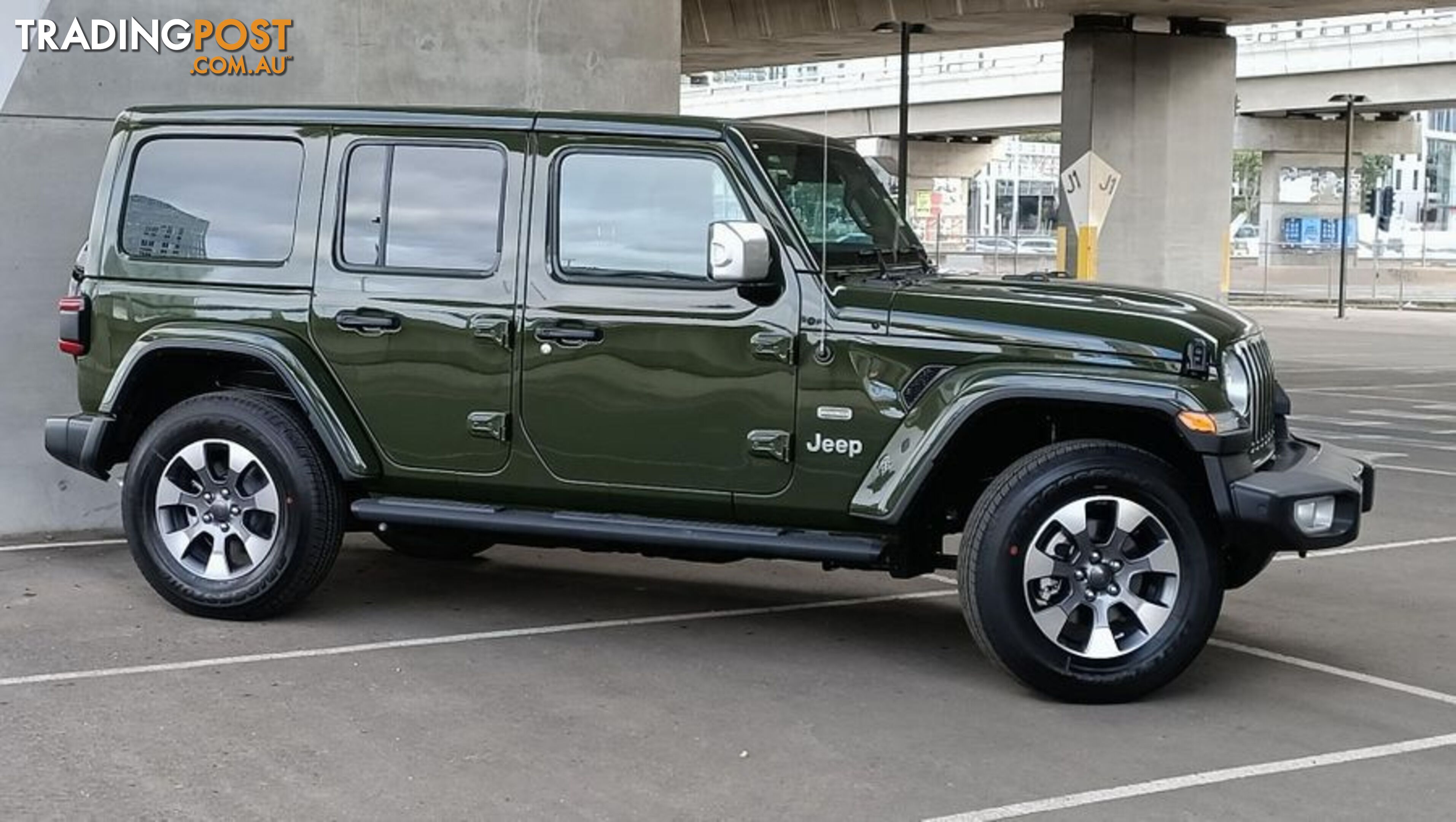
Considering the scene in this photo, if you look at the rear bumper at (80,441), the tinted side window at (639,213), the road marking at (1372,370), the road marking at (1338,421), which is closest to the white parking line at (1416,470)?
the road marking at (1338,421)

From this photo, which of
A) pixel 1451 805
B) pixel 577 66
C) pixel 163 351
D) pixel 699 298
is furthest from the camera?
pixel 577 66

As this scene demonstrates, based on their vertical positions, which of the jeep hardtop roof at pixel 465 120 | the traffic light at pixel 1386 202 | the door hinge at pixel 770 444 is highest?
the traffic light at pixel 1386 202

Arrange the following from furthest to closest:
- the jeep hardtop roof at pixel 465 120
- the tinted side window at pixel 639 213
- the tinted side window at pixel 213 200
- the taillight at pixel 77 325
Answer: the taillight at pixel 77 325 < the tinted side window at pixel 213 200 < the jeep hardtop roof at pixel 465 120 < the tinted side window at pixel 639 213

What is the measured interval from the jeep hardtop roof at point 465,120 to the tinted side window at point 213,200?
105 millimetres

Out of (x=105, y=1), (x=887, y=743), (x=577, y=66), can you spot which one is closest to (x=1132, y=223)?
(x=577, y=66)

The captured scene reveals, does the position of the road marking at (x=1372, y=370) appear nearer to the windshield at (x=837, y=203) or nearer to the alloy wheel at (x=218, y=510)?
the windshield at (x=837, y=203)

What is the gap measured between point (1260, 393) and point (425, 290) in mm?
3221

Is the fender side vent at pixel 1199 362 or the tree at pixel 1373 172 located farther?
the tree at pixel 1373 172

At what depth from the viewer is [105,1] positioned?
29.7ft

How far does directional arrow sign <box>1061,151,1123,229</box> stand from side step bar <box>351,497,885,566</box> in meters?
17.1

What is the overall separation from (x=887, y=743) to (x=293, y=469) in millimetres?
2742

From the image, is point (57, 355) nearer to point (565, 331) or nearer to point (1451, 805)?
point (565, 331)

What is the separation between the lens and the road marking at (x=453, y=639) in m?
6.43

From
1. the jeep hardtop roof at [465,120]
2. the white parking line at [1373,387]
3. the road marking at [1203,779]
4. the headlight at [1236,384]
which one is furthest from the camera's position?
the white parking line at [1373,387]
